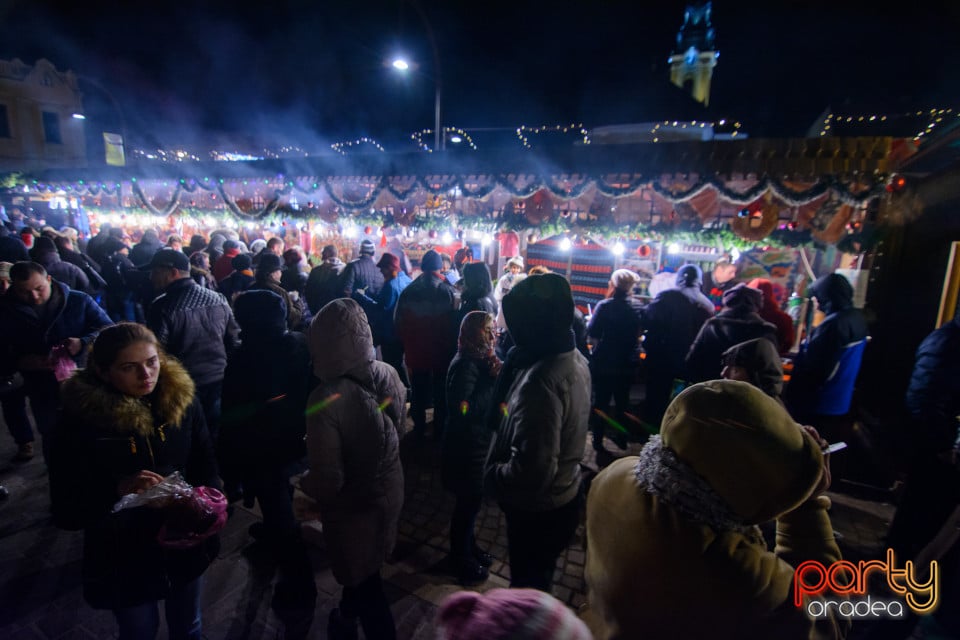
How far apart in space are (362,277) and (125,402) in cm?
473

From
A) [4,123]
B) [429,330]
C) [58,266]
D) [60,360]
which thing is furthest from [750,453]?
[4,123]

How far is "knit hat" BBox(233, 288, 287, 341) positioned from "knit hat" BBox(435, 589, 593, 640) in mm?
2305

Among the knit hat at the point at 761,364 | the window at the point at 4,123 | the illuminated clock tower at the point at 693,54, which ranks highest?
the illuminated clock tower at the point at 693,54

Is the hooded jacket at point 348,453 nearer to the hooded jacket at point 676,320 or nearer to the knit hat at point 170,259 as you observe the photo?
the knit hat at point 170,259

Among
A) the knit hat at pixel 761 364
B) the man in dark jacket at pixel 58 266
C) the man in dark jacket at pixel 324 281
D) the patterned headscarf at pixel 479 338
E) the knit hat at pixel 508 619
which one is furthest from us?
the man in dark jacket at pixel 324 281

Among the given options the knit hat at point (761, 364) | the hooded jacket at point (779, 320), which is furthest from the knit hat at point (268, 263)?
the hooded jacket at point (779, 320)

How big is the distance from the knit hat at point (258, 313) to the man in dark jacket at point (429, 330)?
2.32 m

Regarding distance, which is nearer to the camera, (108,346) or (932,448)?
(108,346)

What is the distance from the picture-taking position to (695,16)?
4281cm

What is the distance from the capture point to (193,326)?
3.93 metres

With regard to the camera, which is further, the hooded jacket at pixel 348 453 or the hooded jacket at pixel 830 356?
the hooded jacket at pixel 830 356

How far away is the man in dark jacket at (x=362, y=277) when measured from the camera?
6.35 meters

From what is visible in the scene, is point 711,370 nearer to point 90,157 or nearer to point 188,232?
point 188,232

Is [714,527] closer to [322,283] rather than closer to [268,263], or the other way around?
[268,263]
